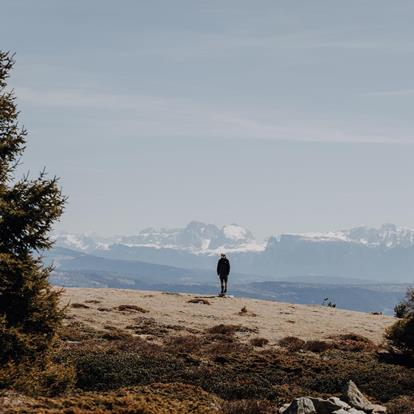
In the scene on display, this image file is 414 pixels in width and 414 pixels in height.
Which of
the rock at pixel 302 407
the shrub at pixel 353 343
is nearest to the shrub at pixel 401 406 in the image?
the rock at pixel 302 407

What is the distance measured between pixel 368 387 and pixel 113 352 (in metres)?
11.0

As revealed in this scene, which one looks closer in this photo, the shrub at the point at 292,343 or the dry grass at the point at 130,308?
the shrub at the point at 292,343

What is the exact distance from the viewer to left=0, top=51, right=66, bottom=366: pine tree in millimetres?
17156

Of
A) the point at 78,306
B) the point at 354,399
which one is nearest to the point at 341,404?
the point at 354,399

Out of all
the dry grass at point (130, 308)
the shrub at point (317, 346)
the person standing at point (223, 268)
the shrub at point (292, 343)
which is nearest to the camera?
the shrub at point (317, 346)

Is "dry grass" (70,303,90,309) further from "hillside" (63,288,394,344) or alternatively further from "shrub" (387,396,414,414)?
"shrub" (387,396,414,414)

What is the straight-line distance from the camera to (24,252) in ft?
58.3

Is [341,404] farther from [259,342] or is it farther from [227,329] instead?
[227,329]

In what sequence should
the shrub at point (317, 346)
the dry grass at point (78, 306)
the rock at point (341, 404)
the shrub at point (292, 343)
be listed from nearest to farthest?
1. the rock at point (341, 404)
2. the shrub at point (317, 346)
3. the shrub at point (292, 343)
4. the dry grass at point (78, 306)

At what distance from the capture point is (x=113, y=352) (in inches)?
1050

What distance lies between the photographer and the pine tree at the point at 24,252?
17.2 metres

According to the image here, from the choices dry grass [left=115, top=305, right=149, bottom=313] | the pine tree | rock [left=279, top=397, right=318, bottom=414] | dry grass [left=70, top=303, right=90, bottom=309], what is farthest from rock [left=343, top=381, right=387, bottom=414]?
dry grass [left=70, top=303, right=90, bottom=309]

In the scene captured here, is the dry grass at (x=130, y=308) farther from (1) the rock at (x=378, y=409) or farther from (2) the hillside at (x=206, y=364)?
(1) the rock at (x=378, y=409)

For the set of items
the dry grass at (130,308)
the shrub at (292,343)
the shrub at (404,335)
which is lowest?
the dry grass at (130,308)
